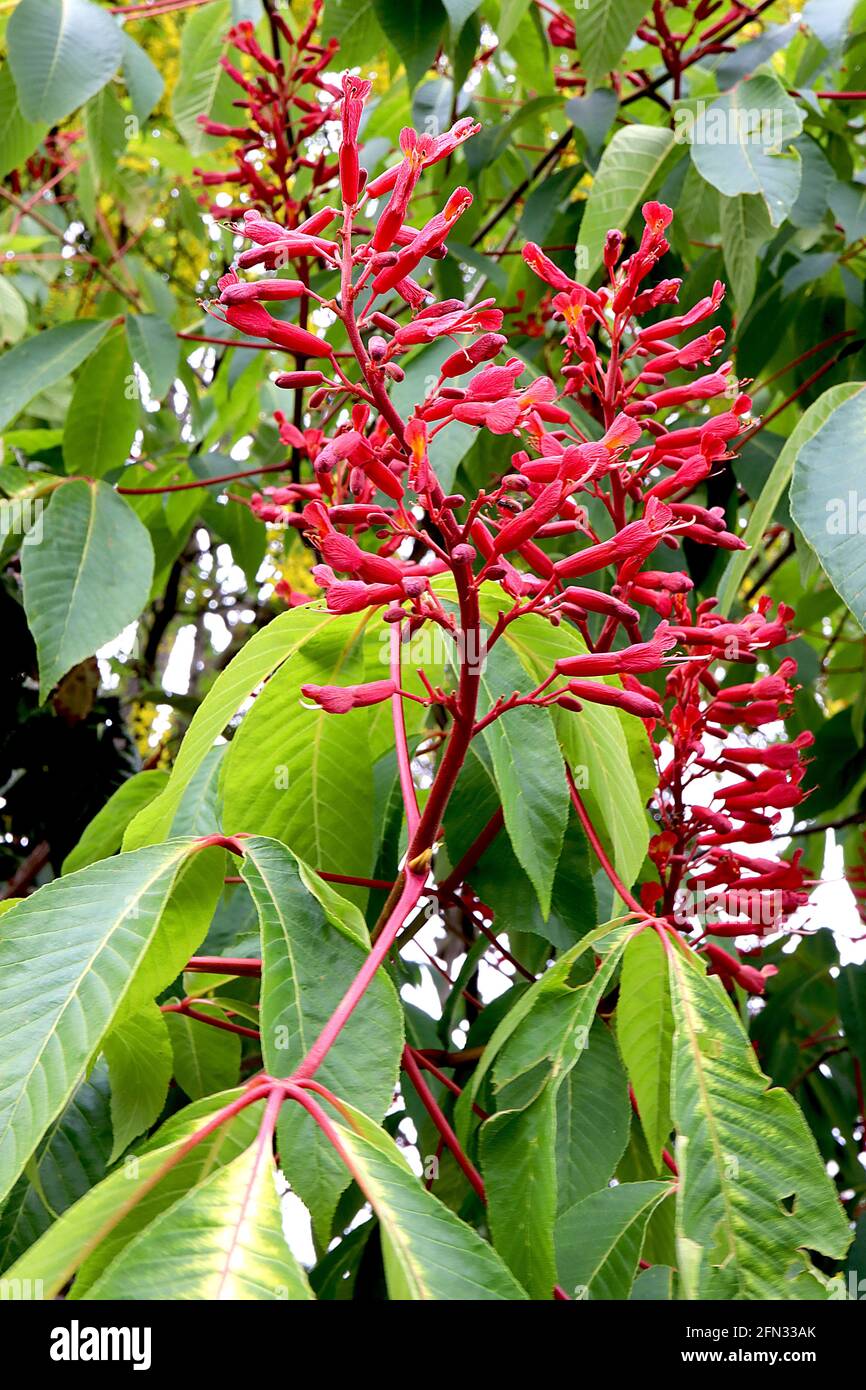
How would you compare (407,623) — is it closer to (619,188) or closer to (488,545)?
(488,545)

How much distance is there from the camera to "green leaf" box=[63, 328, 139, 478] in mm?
2260

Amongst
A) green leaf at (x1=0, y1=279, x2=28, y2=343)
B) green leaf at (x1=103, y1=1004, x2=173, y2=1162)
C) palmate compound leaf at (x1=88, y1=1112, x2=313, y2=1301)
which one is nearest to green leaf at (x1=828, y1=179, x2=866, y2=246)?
green leaf at (x1=103, y1=1004, x2=173, y2=1162)

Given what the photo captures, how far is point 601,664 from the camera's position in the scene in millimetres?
1143

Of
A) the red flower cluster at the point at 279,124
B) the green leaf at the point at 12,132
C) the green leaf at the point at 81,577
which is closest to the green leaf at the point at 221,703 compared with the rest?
the green leaf at the point at 81,577

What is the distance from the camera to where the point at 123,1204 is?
87cm

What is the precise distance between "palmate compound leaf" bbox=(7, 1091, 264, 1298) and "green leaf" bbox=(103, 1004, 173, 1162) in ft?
0.70

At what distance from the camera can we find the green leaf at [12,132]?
94.8 inches

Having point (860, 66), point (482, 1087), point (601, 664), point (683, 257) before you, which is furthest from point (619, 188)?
point (482, 1087)

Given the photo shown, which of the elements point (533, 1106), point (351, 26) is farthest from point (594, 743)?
point (351, 26)

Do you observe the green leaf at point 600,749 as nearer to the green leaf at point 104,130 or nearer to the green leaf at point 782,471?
the green leaf at point 782,471

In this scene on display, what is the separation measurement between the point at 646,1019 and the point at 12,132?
209cm

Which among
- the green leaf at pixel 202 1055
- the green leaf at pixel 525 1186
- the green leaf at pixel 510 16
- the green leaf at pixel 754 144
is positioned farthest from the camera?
the green leaf at pixel 510 16

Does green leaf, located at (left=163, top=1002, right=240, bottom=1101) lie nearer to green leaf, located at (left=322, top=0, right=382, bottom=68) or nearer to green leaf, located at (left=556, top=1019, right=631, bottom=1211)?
green leaf, located at (left=556, top=1019, right=631, bottom=1211)

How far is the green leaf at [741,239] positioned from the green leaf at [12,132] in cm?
134
